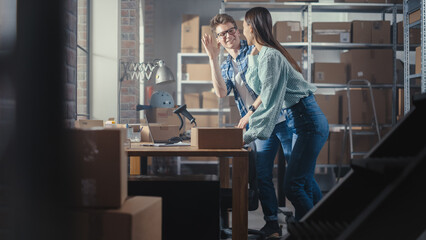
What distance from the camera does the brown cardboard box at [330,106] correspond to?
5152mm

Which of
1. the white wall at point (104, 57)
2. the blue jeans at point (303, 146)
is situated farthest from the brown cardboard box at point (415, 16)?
the white wall at point (104, 57)

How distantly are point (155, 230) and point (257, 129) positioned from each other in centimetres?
82

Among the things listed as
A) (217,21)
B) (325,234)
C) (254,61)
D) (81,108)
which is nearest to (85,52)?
(81,108)

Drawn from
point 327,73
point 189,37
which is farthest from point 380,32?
point 189,37

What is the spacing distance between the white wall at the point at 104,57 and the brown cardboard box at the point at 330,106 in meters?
2.41

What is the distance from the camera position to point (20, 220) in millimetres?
534

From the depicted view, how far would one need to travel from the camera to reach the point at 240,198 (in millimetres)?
1879

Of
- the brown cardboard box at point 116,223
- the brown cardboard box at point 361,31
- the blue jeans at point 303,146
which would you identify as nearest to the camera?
the brown cardboard box at point 116,223

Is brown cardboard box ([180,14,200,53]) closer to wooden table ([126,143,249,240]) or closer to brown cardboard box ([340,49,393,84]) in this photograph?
brown cardboard box ([340,49,393,84])

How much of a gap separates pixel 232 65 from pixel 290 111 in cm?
79

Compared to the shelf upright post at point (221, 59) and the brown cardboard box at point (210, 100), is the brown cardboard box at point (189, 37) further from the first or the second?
the shelf upright post at point (221, 59)

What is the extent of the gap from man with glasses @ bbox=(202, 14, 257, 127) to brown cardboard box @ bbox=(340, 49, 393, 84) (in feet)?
8.90

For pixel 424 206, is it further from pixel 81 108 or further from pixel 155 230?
pixel 81 108

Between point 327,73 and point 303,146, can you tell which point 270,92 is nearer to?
point 303,146
